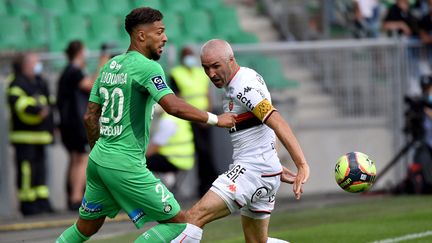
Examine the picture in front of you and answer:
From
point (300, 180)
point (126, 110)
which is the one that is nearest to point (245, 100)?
point (300, 180)

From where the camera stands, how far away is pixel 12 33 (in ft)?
66.3

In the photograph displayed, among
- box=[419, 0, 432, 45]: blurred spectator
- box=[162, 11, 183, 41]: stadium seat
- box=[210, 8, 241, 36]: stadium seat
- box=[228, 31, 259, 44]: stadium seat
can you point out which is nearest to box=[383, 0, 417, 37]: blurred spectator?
box=[419, 0, 432, 45]: blurred spectator

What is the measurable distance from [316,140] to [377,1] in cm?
387

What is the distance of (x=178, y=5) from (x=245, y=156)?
14048mm

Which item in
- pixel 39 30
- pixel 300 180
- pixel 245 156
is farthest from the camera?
pixel 39 30

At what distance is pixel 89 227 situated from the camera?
9.45m

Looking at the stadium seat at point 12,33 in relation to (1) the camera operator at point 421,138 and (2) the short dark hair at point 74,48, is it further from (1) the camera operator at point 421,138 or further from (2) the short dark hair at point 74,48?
(1) the camera operator at point 421,138

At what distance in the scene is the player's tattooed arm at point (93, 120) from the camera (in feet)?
31.1

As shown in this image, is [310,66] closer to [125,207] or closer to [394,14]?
[394,14]

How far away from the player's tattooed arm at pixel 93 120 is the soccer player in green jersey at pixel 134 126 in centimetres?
16

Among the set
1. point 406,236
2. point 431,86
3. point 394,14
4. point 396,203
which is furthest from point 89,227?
point 394,14

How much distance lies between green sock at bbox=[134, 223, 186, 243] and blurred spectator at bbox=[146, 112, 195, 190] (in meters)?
7.57

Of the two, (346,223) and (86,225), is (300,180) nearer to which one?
(86,225)

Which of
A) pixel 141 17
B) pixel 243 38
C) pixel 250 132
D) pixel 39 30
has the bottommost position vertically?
pixel 243 38
